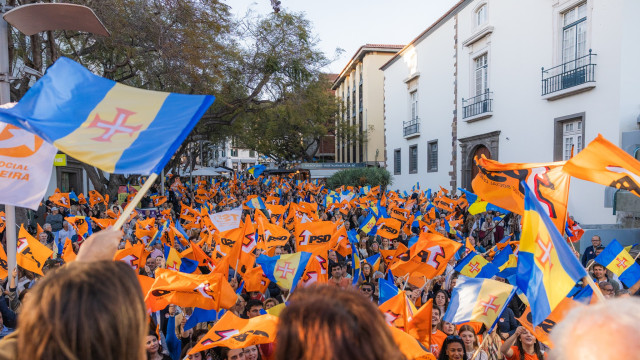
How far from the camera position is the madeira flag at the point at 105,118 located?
9.32ft

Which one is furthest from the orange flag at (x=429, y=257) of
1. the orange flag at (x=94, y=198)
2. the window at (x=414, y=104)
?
the window at (x=414, y=104)

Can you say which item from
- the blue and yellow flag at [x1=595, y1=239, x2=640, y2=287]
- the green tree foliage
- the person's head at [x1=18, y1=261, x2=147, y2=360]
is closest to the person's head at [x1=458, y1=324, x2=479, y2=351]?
the blue and yellow flag at [x1=595, y1=239, x2=640, y2=287]

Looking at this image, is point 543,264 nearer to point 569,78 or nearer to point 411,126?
point 569,78

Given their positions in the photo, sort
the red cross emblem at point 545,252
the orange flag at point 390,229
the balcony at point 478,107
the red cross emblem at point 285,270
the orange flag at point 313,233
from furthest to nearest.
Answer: the balcony at point 478,107 < the orange flag at point 390,229 < the orange flag at point 313,233 < the red cross emblem at point 285,270 < the red cross emblem at point 545,252

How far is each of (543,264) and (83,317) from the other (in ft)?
10.3

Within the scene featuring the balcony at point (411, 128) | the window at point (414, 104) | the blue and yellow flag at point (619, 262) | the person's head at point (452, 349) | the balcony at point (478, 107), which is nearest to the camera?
the person's head at point (452, 349)

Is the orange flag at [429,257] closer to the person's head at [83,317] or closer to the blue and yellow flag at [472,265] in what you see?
the blue and yellow flag at [472,265]

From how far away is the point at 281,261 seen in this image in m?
6.26

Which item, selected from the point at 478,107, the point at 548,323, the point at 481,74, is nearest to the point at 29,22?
the point at 548,323

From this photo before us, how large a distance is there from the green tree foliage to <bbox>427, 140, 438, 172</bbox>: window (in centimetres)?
441

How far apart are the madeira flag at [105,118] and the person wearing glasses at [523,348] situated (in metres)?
3.94

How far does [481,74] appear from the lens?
21.9 meters

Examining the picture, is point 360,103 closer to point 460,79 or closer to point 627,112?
point 460,79

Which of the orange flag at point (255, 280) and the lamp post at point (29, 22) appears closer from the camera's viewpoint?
the lamp post at point (29, 22)
